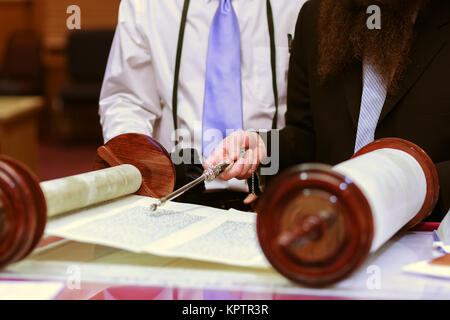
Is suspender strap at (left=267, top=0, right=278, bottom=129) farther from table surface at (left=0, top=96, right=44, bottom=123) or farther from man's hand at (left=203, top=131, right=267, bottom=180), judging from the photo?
table surface at (left=0, top=96, right=44, bottom=123)

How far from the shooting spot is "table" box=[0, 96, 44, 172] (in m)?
3.06

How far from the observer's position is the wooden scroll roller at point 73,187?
606mm

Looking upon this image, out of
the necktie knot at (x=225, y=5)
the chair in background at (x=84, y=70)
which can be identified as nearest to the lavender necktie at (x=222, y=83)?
the necktie knot at (x=225, y=5)

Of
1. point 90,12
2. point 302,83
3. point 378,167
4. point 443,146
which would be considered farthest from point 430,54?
point 90,12

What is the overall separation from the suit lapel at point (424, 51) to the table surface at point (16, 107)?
241 centimetres

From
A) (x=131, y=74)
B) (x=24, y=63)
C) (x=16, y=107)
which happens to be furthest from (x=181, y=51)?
(x=24, y=63)

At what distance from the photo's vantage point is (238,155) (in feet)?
3.15

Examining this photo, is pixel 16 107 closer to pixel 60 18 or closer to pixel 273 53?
pixel 273 53

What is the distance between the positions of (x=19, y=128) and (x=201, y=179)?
2.78 meters

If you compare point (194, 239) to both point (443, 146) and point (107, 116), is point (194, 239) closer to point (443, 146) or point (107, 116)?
point (443, 146)

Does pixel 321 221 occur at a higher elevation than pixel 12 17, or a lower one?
lower

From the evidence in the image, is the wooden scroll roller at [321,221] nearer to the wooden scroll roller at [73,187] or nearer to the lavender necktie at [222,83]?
the wooden scroll roller at [73,187]

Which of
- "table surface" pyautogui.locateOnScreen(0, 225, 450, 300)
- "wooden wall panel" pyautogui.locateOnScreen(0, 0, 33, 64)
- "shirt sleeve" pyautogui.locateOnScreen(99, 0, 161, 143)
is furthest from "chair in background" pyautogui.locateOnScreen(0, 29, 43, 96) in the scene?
"table surface" pyautogui.locateOnScreen(0, 225, 450, 300)

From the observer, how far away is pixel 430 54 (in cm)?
114
